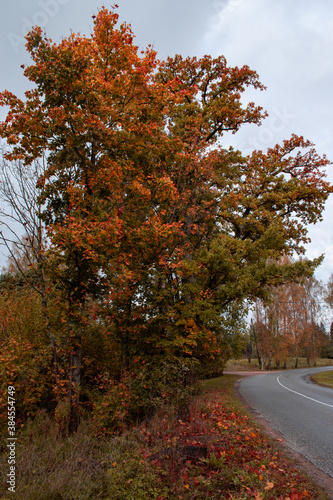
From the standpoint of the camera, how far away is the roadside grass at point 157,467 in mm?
3559

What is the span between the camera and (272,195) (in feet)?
36.9

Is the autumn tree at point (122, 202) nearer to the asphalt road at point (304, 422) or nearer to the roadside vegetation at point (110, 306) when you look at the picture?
the roadside vegetation at point (110, 306)

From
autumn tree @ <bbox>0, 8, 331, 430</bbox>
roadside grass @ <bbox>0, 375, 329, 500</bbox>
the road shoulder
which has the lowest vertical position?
the road shoulder

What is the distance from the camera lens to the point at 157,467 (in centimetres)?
399

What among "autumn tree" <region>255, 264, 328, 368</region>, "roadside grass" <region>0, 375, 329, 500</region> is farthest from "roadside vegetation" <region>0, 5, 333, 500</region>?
"autumn tree" <region>255, 264, 328, 368</region>

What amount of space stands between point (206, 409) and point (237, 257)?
522cm

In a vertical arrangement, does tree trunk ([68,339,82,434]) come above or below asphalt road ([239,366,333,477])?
above

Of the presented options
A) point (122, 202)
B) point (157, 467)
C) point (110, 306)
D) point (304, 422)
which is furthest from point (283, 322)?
point (157, 467)

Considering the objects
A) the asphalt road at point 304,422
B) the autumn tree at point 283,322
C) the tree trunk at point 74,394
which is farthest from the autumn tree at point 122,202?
the autumn tree at point 283,322

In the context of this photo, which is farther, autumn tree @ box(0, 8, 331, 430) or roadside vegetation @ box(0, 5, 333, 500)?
autumn tree @ box(0, 8, 331, 430)

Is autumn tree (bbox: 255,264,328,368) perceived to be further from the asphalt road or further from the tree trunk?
the tree trunk

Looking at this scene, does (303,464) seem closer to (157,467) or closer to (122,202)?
(157,467)

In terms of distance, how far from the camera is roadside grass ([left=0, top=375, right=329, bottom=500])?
356 centimetres

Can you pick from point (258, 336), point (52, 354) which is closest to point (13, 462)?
point (52, 354)
